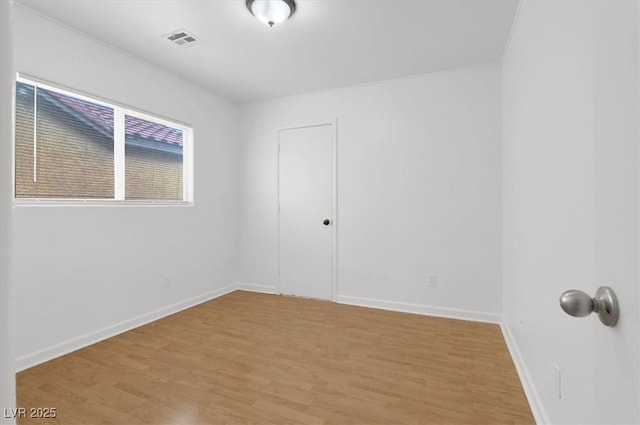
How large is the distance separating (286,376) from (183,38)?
287 centimetres

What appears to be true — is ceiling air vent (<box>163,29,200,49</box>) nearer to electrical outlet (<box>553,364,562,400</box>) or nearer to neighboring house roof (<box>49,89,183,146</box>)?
neighboring house roof (<box>49,89,183,146</box>)

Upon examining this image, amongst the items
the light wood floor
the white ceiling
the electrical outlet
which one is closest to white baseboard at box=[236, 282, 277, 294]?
the light wood floor

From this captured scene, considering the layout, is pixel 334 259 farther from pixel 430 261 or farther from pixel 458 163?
pixel 458 163

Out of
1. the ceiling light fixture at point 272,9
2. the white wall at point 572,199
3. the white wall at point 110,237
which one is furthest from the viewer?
the white wall at point 110,237

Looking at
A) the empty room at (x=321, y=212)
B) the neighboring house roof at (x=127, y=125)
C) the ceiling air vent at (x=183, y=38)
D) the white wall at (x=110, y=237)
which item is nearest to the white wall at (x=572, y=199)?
the empty room at (x=321, y=212)

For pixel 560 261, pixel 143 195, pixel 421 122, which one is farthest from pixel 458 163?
pixel 143 195

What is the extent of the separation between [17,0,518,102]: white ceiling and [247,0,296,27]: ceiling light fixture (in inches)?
2.8

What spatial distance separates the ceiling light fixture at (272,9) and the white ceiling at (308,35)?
0.07 metres

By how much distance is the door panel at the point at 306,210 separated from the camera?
3.94m

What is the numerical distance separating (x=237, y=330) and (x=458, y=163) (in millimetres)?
2808

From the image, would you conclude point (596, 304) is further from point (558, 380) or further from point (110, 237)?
point (110, 237)

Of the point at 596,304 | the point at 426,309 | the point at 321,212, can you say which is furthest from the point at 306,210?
the point at 596,304

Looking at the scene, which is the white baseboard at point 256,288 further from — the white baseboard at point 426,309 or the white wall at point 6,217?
the white wall at point 6,217

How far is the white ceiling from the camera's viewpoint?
230 cm
